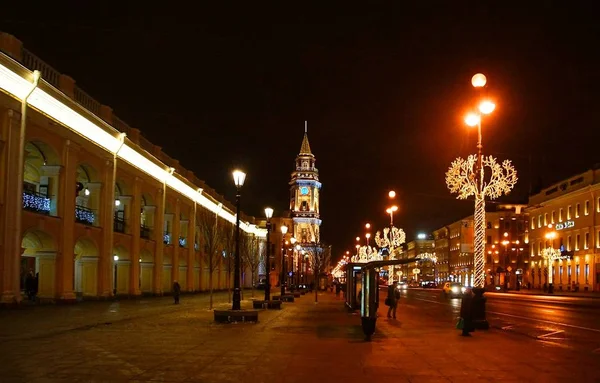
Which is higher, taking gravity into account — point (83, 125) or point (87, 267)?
point (83, 125)

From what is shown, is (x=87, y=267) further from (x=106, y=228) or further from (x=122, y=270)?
(x=122, y=270)

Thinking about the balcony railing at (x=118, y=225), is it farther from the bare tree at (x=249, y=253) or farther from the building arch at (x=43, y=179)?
the bare tree at (x=249, y=253)

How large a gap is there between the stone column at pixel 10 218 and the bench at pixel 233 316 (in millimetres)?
9658

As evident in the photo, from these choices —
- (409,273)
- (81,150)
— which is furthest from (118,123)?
(409,273)

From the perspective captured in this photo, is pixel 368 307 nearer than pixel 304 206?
Yes

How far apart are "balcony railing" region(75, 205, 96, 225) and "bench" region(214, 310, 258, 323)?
16.4 meters

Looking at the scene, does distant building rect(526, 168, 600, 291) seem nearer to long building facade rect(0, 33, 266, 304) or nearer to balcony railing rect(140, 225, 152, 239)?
long building facade rect(0, 33, 266, 304)

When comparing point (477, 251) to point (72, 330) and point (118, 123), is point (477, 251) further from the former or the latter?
point (118, 123)

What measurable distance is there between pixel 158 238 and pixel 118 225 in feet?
25.8

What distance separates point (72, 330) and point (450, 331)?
11.5 metres

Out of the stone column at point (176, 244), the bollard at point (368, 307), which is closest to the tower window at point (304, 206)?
the stone column at point (176, 244)

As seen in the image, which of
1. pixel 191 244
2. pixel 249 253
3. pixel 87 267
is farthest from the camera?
pixel 249 253

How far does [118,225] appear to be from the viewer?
45812 mm

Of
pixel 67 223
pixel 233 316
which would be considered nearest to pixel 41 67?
pixel 67 223
